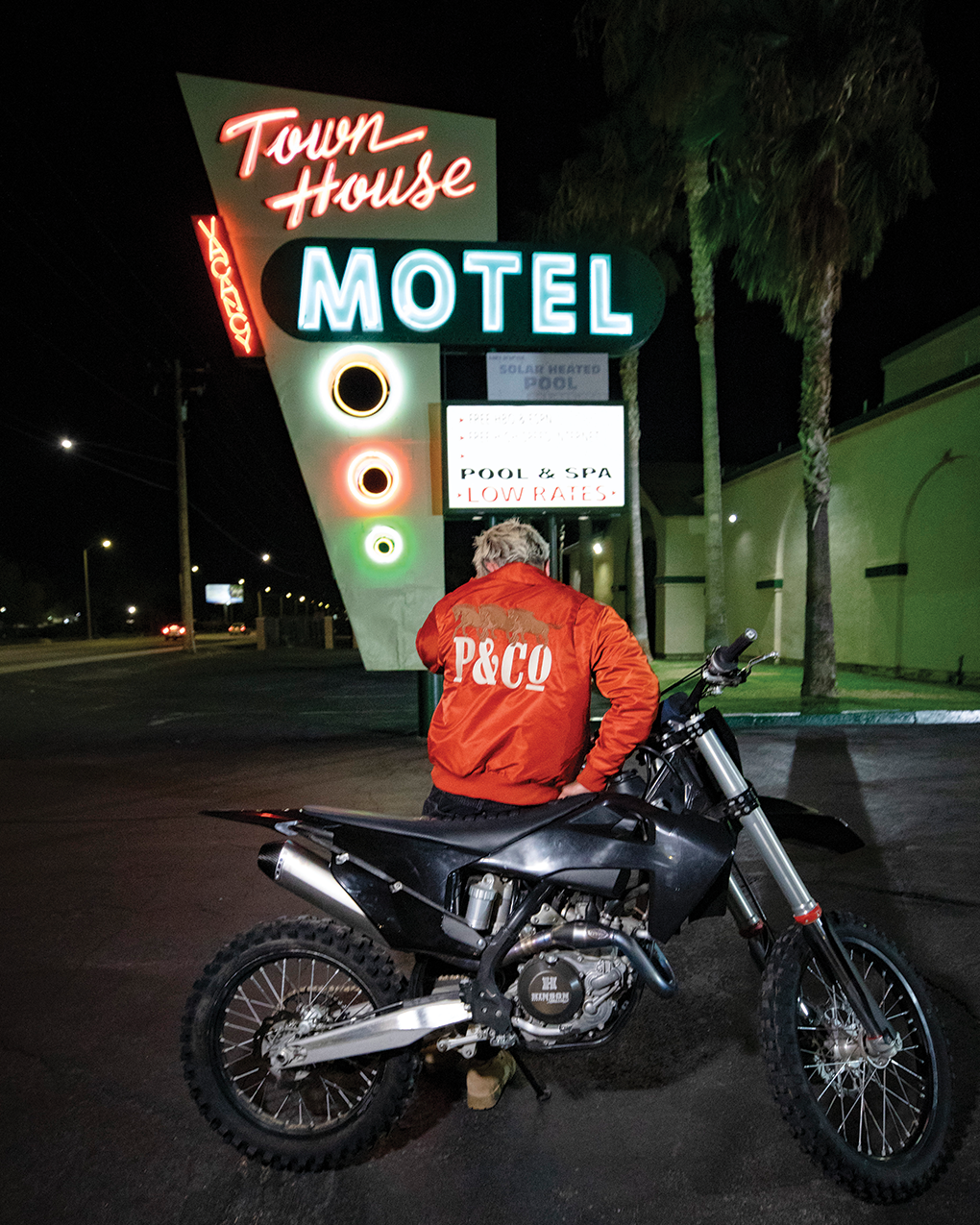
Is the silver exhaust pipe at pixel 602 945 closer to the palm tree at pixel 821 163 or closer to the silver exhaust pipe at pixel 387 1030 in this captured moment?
the silver exhaust pipe at pixel 387 1030

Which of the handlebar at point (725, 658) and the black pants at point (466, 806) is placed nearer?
the handlebar at point (725, 658)

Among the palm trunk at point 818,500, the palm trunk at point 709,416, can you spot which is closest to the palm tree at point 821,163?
the palm trunk at point 818,500

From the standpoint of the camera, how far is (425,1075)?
299 centimetres

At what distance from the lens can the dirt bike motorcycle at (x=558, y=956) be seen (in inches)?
93.0

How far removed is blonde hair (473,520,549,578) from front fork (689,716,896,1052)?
81 centimetres

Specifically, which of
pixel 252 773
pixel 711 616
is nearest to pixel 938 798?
pixel 252 773

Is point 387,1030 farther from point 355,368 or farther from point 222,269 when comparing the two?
point 222,269

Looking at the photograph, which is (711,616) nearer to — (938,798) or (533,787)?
(938,798)

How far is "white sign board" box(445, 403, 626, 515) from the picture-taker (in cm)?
1041

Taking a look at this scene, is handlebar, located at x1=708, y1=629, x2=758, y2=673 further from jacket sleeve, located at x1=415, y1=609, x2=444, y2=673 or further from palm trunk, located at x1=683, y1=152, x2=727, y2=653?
palm trunk, located at x1=683, y1=152, x2=727, y2=653

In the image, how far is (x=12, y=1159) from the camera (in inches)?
101

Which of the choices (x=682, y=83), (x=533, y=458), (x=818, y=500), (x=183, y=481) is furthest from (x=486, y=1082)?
(x=183, y=481)

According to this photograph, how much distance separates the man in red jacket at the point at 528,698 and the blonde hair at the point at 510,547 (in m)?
0.07

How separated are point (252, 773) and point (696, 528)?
2222 centimetres
